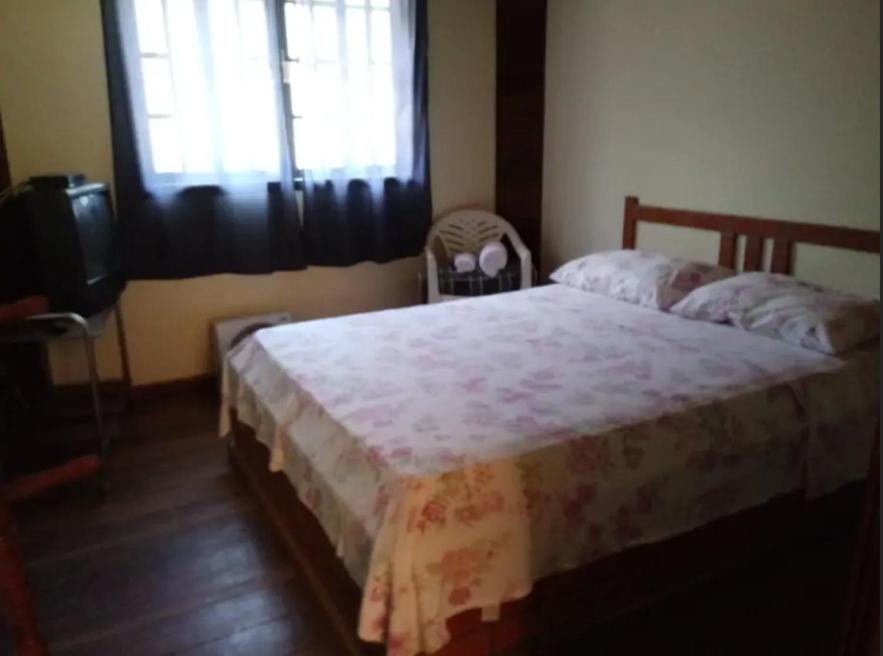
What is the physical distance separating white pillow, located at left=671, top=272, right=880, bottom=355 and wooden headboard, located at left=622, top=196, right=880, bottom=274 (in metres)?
0.16

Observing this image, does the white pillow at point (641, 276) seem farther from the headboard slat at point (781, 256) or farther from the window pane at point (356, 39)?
the window pane at point (356, 39)

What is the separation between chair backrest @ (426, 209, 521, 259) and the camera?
160 inches

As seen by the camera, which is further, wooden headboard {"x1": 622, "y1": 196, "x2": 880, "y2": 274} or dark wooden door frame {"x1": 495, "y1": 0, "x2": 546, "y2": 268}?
dark wooden door frame {"x1": 495, "y1": 0, "x2": 546, "y2": 268}

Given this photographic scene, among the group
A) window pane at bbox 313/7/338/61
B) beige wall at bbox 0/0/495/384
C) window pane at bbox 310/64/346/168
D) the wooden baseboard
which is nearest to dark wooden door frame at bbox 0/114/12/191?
beige wall at bbox 0/0/495/384

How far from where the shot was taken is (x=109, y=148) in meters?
3.22

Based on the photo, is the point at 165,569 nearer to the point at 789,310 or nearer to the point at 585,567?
Result: the point at 585,567

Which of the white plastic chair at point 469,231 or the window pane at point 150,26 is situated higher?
the window pane at point 150,26

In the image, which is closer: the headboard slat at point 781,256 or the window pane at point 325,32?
the headboard slat at point 781,256

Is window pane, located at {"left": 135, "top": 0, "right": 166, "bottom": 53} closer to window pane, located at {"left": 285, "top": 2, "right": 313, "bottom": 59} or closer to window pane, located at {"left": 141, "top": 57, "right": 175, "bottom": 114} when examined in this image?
window pane, located at {"left": 141, "top": 57, "right": 175, "bottom": 114}

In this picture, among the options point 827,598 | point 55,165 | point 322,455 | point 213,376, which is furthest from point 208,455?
point 827,598

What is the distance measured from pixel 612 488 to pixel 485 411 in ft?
1.23

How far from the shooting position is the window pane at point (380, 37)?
359cm

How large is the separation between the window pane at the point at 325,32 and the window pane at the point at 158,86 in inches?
28.8

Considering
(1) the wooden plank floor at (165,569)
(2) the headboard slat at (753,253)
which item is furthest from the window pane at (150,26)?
(2) the headboard slat at (753,253)
